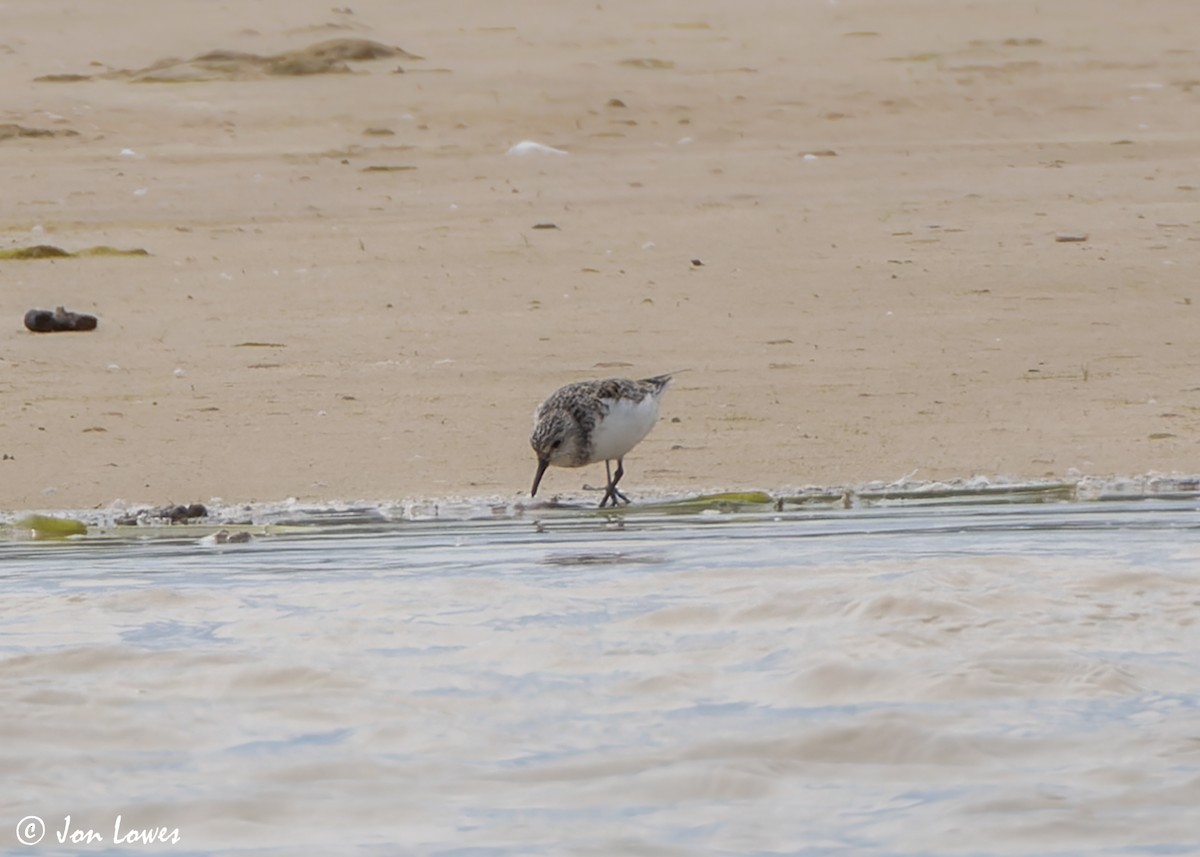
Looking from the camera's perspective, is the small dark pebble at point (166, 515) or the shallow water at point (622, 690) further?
the small dark pebble at point (166, 515)

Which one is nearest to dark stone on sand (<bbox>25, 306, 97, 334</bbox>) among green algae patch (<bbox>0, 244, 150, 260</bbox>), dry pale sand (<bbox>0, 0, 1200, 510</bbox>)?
dry pale sand (<bbox>0, 0, 1200, 510</bbox>)

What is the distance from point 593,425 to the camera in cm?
754

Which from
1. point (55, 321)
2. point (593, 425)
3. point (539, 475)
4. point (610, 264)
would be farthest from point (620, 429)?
point (610, 264)

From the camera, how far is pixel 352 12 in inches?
998

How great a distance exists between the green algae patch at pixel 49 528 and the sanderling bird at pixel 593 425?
1.66 meters

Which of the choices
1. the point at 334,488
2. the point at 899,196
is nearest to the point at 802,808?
the point at 334,488

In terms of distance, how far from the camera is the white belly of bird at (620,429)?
7.57 m

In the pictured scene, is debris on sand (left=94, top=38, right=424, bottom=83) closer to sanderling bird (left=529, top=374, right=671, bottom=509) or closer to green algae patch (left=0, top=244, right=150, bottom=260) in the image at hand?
green algae patch (left=0, top=244, right=150, bottom=260)

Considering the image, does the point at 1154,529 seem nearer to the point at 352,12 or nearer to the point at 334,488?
the point at 334,488

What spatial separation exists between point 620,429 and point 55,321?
12.6ft

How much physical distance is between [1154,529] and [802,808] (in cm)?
290

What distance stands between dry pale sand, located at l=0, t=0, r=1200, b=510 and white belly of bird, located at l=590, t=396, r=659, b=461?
26 cm
